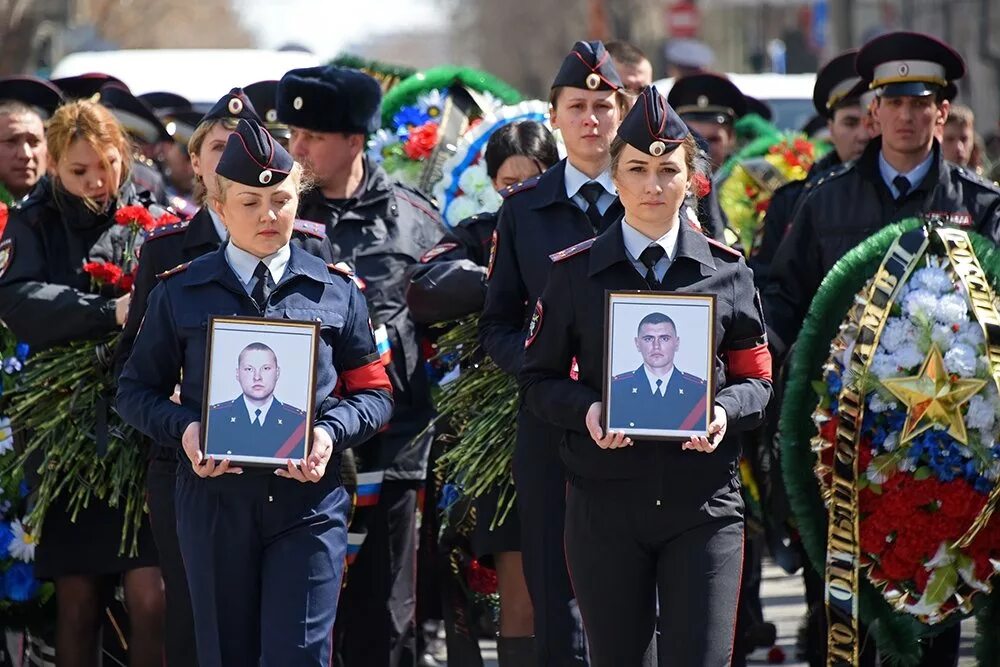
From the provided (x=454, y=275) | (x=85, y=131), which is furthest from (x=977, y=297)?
(x=85, y=131)

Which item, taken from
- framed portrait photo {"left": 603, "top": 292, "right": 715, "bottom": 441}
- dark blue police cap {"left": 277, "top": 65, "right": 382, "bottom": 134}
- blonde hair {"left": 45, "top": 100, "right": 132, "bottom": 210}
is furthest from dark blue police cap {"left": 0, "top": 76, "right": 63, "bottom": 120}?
framed portrait photo {"left": 603, "top": 292, "right": 715, "bottom": 441}

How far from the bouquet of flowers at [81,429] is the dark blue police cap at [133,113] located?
3.55 metres

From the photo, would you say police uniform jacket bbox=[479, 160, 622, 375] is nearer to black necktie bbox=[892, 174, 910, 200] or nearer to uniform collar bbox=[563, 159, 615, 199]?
uniform collar bbox=[563, 159, 615, 199]

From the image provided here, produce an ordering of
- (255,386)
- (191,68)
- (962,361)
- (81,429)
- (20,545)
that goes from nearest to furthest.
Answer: (255,386), (962,361), (81,429), (20,545), (191,68)

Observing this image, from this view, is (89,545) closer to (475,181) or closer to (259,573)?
(259,573)

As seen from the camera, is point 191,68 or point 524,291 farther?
point 191,68

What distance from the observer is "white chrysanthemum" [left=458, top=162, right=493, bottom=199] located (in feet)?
25.2

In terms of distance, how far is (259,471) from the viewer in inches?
211

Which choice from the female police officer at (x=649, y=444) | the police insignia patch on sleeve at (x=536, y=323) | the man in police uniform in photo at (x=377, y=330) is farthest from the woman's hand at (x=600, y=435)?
the man in police uniform in photo at (x=377, y=330)

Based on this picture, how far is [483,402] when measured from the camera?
21.5ft

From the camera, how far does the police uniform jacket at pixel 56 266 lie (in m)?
6.60

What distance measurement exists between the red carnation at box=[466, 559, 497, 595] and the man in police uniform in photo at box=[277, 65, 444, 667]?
0.25 m

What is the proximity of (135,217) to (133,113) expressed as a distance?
11.8 ft

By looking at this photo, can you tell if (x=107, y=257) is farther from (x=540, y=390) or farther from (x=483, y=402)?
(x=540, y=390)
